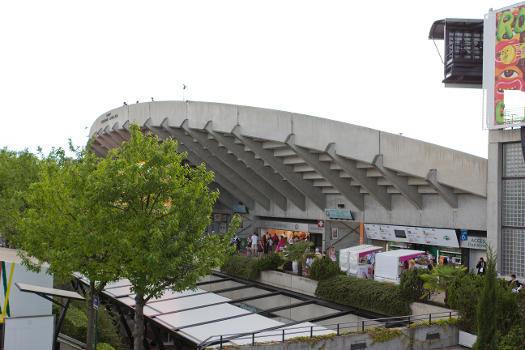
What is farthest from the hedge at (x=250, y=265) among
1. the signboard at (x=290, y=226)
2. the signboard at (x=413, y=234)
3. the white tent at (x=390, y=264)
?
the signboard at (x=290, y=226)

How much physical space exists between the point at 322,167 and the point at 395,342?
41.8ft

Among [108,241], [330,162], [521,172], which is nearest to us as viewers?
[108,241]

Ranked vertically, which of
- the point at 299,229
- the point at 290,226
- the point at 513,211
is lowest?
the point at 299,229

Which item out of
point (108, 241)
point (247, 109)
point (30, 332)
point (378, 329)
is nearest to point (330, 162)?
point (247, 109)

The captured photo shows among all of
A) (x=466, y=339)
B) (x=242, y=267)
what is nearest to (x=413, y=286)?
(x=466, y=339)

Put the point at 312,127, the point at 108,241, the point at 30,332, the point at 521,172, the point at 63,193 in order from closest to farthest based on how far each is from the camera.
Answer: the point at 30,332 < the point at 108,241 < the point at 63,193 < the point at 521,172 < the point at 312,127

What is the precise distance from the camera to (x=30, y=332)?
1207cm

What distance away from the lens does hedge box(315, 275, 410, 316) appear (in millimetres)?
16141

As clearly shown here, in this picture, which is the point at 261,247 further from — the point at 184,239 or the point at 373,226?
the point at 184,239

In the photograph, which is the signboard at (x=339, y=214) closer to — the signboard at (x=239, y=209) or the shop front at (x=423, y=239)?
the shop front at (x=423, y=239)

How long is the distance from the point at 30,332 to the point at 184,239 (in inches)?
175

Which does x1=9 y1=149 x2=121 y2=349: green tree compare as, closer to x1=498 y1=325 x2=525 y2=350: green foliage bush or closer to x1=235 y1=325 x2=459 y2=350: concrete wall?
x1=235 y1=325 x2=459 y2=350: concrete wall

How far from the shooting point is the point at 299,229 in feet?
102

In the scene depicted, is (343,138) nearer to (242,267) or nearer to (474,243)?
(474,243)
